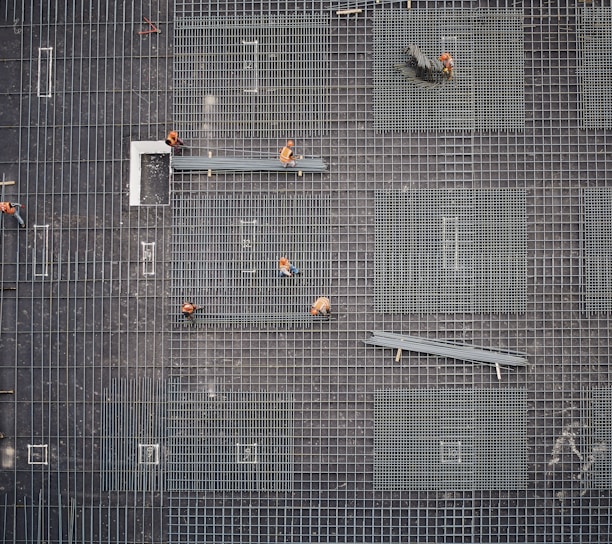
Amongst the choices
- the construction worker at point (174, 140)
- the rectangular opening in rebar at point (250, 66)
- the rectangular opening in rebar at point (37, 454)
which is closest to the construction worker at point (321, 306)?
the construction worker at point (174, 140)

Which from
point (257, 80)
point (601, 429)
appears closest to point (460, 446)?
point (601, 429)

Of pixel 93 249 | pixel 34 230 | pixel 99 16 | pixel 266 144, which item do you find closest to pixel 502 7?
pixel 266 144

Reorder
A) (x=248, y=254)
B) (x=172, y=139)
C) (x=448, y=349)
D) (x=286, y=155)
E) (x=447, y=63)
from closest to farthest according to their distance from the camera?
(x=172, y=139) < (x=286, y=155) < (x=447, y=63) < (x=448, y=349) < (x=248, y=254)

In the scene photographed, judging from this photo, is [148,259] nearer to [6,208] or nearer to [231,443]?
[6,208]

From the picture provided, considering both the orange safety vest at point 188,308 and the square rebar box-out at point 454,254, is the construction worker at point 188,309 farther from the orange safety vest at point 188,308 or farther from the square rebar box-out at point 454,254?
the square rebar box-out at point 454,254

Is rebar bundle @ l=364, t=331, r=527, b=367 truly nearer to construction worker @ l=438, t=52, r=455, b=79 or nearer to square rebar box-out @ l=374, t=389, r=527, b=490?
square rebar box-out @ l=374, t=389, r=527, b=490

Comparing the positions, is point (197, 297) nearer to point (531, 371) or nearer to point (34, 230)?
point (34, 230)
